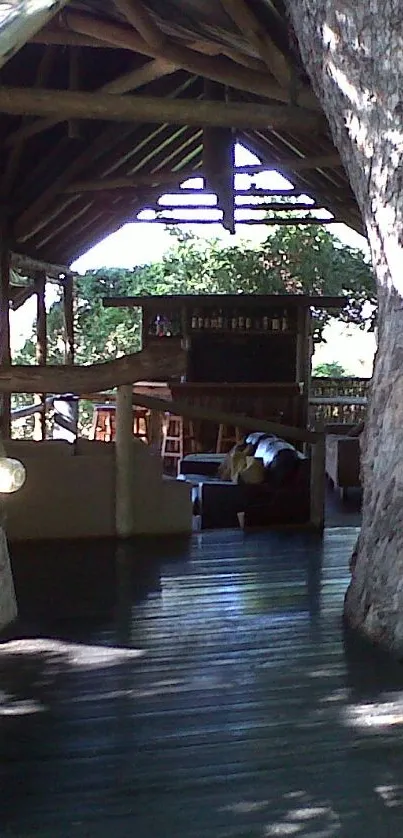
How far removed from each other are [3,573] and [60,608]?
101 cm

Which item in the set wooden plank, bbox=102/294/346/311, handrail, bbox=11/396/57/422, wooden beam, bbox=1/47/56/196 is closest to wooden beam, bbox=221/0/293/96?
wooden beam, bbox=1/47/56/196

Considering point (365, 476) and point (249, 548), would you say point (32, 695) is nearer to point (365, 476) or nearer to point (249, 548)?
point (365, 476)

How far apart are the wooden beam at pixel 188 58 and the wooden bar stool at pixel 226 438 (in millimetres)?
6525

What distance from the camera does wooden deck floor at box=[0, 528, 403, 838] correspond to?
3.04m

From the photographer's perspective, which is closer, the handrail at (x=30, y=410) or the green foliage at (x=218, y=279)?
the handrail at (x=30, y=410)

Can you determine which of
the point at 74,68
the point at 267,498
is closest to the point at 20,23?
the point at 74,68

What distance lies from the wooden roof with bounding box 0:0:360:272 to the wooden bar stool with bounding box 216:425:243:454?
365cm

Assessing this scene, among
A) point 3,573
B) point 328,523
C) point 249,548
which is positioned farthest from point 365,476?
point 328,523

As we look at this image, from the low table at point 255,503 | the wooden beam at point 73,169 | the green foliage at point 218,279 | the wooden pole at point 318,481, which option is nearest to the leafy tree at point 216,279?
the green foliage at point 218,279

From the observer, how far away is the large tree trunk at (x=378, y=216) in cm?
486

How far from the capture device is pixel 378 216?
5023mm

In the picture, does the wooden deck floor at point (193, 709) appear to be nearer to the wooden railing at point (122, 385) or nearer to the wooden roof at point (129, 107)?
the wooden railing at point (122, 385)

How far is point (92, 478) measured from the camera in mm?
7062

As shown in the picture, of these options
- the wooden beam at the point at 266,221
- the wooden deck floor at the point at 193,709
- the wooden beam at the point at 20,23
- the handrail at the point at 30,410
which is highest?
the wooden beam at the point at 266,221
